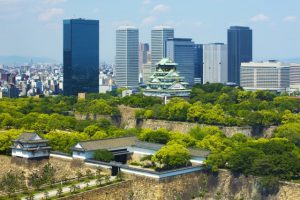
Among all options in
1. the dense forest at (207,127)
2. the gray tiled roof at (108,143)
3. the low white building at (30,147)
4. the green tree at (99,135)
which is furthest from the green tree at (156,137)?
the low white building at (30,147)

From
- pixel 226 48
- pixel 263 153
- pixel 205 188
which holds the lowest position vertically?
pixel 205 188

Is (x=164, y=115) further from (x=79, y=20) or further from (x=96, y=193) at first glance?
(x=79, y=20)

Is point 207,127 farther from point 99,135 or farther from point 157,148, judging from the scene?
point 157,148

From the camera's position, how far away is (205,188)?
27656 millimetres

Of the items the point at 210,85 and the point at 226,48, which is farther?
Answer: the point at 226,48

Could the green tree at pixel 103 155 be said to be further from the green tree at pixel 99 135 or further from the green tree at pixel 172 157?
the green tree at pixel 99 135

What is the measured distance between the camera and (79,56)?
293ft

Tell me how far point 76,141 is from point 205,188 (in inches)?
328

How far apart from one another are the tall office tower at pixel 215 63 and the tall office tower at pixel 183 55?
11.6 meters

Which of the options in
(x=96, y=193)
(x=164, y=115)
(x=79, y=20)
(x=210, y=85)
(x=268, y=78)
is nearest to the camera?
(x=96, y=193)

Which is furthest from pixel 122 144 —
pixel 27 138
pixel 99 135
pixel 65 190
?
pixel 65 190

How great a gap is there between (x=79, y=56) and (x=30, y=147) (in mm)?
60816

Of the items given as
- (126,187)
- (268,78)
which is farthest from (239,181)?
(268,78)

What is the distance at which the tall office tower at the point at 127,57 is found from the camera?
111 meters
